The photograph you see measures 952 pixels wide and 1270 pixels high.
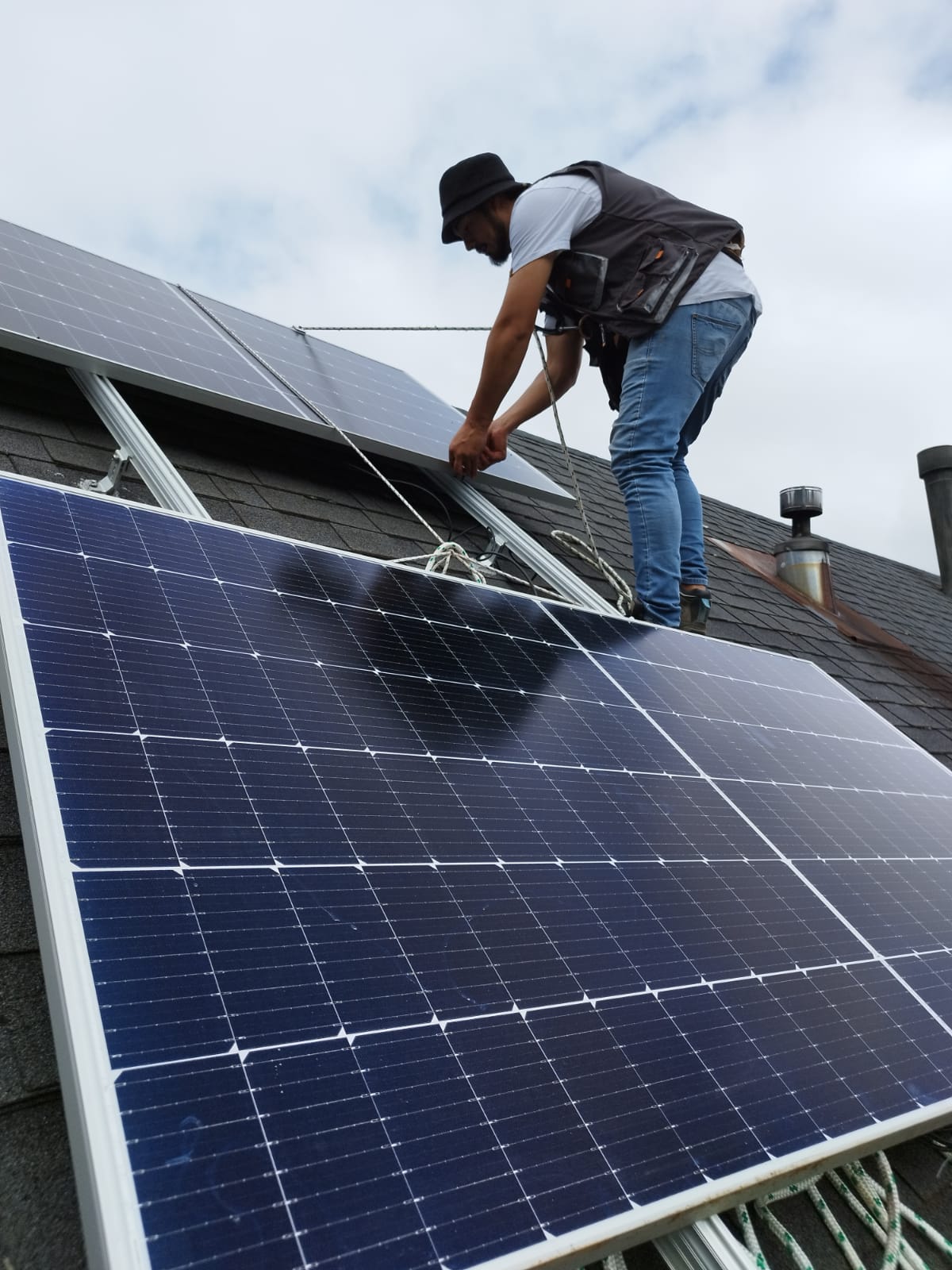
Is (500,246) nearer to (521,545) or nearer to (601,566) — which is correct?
(521,545)

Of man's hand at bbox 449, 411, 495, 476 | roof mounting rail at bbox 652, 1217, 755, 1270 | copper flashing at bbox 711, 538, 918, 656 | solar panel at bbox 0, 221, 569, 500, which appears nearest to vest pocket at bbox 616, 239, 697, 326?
man's hand at bbox 449, 411, 495, 476

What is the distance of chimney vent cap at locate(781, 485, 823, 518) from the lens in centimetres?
880

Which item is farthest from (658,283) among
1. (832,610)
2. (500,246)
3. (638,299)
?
(832,610)

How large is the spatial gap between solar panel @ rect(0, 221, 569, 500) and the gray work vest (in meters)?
1.02

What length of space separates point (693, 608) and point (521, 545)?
0.81 m

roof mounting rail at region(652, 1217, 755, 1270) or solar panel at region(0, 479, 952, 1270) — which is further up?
solar panel at region(0, 479, 952, 1270)

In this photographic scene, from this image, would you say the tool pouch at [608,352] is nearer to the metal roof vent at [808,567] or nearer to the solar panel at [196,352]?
the solar panel at [196,352]

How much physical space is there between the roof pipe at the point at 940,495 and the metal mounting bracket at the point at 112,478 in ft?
42.4

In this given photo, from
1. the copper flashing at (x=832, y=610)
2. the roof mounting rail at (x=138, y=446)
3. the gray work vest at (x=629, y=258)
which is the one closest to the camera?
the roof mounting rail at (x=138, y=446)

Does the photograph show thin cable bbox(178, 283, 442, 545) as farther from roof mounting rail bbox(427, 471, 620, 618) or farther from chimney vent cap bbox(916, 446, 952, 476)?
chimney vent cap bbox(916, 446, 952, 476)

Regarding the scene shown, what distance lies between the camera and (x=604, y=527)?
625 centimetres

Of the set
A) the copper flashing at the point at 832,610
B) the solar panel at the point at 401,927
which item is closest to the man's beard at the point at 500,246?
the solar panel at the point at 401,927

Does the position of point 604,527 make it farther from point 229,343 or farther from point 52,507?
point 52,507

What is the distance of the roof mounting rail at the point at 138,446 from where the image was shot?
3.13m
